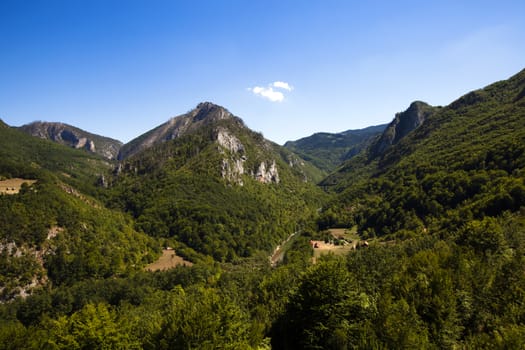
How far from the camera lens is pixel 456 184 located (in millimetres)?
124812

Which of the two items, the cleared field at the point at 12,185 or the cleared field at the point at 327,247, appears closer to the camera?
the cleared field at the point at 327,247

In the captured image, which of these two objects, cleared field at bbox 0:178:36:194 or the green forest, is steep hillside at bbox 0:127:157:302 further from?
cleared field at bbox 0:178:36:194

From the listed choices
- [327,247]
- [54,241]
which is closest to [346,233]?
[327,247]

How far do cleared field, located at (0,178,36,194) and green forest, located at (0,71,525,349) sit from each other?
18.6 feet

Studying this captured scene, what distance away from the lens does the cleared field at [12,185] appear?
138238 millimetres

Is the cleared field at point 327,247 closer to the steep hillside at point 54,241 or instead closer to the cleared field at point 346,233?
the cleared field at point 346,233

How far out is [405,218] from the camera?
13288cm

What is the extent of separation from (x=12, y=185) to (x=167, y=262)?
92.5 metres

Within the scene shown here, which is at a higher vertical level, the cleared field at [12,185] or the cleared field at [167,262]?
the cleared field at [12,185]

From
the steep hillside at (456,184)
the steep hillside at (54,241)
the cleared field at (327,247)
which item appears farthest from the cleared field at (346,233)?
the steep hillside at (54,241)

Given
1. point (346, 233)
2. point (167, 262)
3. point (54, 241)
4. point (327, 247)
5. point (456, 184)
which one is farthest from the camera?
point (346, 233)

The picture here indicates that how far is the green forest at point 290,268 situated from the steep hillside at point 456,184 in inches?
30.0

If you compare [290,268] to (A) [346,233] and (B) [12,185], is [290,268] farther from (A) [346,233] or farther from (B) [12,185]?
(B) [12,185]

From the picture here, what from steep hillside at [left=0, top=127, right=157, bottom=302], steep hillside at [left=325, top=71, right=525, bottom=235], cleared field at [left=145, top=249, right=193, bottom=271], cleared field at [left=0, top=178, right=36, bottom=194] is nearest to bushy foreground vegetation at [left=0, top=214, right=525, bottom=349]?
steep hillside at [left=325, top=71, right=525, bottom=235]
